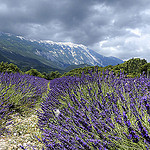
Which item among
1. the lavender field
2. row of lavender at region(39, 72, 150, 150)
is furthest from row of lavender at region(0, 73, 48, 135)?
row of lavender at region(39, 72, 150, 150)

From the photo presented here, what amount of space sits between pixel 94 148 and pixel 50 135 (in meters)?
0.51

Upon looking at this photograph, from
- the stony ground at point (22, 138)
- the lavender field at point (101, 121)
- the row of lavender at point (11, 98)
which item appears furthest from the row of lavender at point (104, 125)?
the row of lavender at point (11, 98)

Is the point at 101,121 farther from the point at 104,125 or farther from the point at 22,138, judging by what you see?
the point at 22,138

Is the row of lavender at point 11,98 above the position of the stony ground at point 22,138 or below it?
above

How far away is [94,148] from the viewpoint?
0.92 m

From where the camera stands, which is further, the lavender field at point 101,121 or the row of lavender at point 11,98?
the row of lavender at point 11,98

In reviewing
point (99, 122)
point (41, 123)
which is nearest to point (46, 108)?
point (41, 123)

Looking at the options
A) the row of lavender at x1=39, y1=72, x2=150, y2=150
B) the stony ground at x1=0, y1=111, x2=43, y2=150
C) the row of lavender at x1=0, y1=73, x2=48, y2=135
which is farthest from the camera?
the row of lavender at x1=0, y1=73, x2=48, y2=135

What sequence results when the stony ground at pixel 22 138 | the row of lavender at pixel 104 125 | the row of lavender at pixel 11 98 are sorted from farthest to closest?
the row of lavender at pixel 11 98 < the stony ground at pixel 22 138 < the row of lavender at pixel 104 125

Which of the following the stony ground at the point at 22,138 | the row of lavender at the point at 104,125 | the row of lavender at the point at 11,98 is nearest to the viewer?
the row of lavender at the point at 104,125

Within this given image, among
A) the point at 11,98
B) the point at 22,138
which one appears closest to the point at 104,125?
the point at 22,138

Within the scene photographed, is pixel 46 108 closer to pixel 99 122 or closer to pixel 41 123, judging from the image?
pixel 41 123

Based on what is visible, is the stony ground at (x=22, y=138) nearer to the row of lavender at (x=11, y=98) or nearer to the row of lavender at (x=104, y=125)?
the row of lavender at (x=11, y=98)

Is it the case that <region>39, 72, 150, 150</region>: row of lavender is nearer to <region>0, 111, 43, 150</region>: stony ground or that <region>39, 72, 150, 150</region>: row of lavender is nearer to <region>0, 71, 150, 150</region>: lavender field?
<region>0, 71, 150, 150</region>: lavender field
